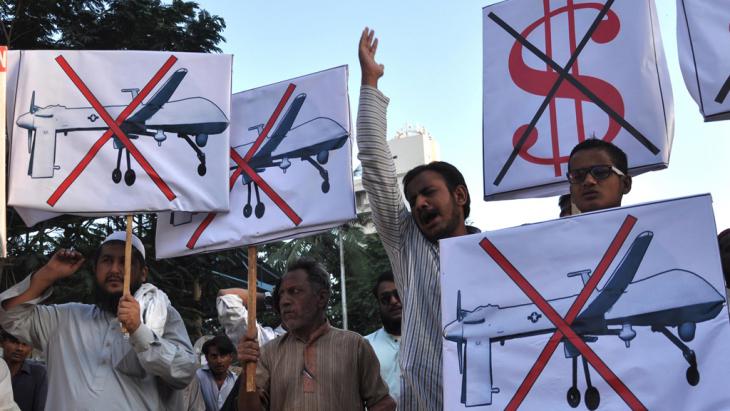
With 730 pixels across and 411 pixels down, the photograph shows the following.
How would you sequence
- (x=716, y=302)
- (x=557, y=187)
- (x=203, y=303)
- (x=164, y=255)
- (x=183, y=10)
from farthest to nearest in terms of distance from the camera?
(x=183, y=10)
(x=203, y=303)
(x=164, y=255)
(x=557, y=187)
(x=716, y=302)

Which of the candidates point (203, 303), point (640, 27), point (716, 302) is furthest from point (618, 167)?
point (203, 303)

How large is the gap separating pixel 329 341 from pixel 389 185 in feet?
2.75

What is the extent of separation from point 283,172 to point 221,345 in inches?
84.5

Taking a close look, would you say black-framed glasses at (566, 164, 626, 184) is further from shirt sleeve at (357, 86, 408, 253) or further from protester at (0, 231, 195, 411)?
protester at (0, 231, 195, 411)

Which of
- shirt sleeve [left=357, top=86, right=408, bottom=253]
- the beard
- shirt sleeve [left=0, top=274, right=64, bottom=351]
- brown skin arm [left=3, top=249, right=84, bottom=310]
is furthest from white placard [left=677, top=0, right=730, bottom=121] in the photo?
shirt sleeve [left=0, top=274, right=64, bottom=351]

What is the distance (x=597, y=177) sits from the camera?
3258 mm

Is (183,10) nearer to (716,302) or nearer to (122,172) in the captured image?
(122,172)

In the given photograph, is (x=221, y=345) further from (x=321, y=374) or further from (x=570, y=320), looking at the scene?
(x=570, y=320)

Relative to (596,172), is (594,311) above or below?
below

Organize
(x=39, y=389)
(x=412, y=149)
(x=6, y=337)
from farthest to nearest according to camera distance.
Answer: (x=412, y=149)
(x=6, y=337)
(x=39, y=389)

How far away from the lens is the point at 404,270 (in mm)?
3467

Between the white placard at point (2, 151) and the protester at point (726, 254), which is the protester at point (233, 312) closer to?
the white placard at point (2, 151)

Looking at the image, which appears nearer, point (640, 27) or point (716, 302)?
point (716, 302)

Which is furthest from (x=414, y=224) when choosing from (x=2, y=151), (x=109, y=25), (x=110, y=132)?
(x=109, y=25)
